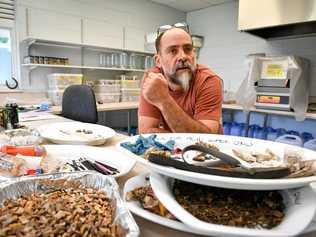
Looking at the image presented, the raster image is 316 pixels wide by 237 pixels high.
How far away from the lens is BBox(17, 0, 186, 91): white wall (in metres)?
3.08

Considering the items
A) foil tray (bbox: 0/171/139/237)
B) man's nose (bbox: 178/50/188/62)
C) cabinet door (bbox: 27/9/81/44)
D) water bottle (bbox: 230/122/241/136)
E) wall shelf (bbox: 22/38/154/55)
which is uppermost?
cabinet door (bbox: 27/9/81/44)

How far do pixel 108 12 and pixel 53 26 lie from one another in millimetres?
917

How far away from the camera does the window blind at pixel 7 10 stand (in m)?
2.90

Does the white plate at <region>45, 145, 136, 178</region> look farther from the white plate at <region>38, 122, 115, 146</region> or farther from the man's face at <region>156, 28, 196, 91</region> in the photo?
the man's face at <region>156, 28, 196, 91</region>

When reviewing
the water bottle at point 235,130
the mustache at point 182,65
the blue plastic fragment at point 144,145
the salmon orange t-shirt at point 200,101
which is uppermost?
the mustache at point 182,65

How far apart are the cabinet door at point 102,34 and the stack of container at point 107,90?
22.6 inches

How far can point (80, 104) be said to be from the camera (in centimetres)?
244

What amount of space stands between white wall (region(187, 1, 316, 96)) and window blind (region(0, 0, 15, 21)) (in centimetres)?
298

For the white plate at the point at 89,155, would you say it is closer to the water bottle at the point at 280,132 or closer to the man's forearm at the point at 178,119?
the man's forearm at the point at 178,119

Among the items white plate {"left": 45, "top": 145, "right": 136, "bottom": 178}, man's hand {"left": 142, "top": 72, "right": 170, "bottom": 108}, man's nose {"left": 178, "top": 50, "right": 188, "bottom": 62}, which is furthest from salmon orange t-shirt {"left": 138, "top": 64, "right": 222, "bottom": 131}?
white plate {"left": 45, "top": 145, "right": 136, "bottom": 178}

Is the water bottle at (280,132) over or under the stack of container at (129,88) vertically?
under

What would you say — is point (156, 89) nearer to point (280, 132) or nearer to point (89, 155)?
point (89, 155)

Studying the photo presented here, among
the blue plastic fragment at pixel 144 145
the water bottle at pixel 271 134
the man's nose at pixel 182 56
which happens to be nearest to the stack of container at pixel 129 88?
the water bottle at pixel 271 134

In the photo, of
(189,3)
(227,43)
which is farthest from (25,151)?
(189,3)
